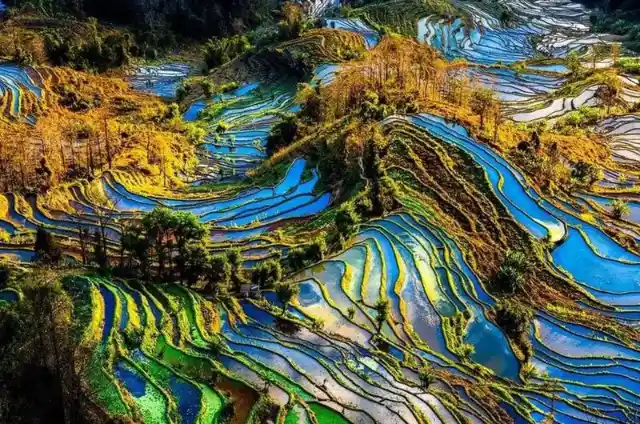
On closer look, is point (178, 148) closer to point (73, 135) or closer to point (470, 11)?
point (73, 135)

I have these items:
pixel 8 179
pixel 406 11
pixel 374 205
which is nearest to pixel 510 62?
pixel 406 11

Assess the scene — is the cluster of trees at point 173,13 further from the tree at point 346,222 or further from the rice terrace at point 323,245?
the tree at point 346,222

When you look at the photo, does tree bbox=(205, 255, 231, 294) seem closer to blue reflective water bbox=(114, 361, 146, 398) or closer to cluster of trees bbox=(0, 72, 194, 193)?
blue reflective water bbox=(114, 361, 146, 398)

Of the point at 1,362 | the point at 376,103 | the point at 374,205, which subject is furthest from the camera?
the point at 376,103

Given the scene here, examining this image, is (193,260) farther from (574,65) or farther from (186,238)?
(574,65)

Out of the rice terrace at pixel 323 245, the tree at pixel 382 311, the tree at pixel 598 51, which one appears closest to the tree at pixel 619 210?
the rice terrace at pixel 323 245
